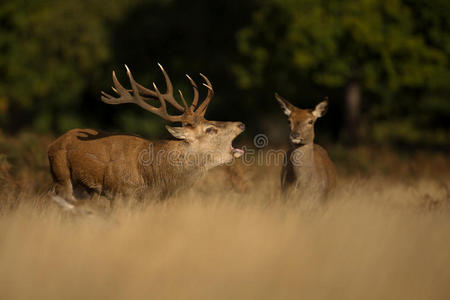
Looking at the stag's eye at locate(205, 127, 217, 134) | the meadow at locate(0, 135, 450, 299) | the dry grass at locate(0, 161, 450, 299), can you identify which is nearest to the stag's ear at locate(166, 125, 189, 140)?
the stag's eye at locate(205, 127, 217, 134)

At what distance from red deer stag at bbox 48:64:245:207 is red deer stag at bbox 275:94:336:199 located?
0.92 metres

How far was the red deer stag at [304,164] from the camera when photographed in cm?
737

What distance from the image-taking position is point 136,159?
6.84 meters

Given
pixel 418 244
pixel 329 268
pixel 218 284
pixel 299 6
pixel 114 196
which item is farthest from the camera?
pixel 299 6

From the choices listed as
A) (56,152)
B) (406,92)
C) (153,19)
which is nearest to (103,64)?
(153,19)

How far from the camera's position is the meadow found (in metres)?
3.89

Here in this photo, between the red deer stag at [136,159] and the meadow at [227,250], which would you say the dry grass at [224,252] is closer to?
the meadow at [227,250]

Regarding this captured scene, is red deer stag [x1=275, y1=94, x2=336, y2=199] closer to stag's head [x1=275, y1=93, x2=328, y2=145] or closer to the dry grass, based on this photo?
stag's head [x1=275, y1=93, x2=328, y2=145]

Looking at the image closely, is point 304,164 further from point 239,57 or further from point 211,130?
point 239,57

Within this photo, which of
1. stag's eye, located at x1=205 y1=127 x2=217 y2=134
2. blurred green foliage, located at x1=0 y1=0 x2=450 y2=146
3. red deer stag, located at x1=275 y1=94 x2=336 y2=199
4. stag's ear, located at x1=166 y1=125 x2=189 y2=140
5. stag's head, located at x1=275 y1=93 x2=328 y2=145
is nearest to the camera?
stag's ear, located at x1=166 y1=125 x2=189 y2=140

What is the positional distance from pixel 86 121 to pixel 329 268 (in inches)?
1011

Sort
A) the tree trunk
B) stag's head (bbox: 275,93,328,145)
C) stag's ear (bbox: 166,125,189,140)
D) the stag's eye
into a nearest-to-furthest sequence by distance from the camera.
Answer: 1. stag's ear (bbox: 166,125,189,140)
2. the stag's eye
3. stag's head (bbox: 275,93,328,145)
4. the tree trunk

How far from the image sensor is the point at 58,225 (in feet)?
16.8

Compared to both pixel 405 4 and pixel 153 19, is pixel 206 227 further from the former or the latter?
pixel 153 19
